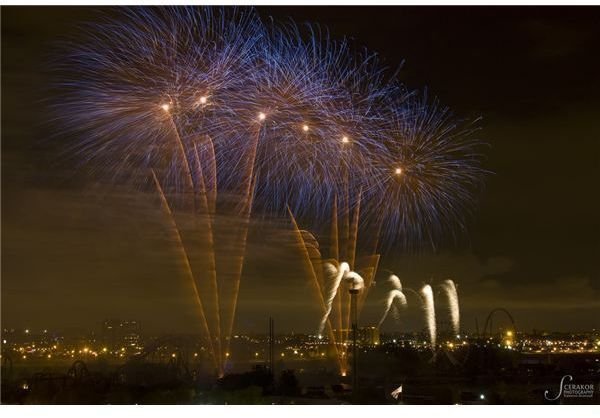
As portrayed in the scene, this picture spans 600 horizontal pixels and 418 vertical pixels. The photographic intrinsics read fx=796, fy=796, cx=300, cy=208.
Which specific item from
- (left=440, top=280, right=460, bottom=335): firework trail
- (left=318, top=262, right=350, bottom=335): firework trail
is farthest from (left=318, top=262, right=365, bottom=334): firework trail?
(left=440, top=280, right=460, bottom=335): firework trail

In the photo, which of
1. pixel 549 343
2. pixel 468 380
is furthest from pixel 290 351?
pixel 468 380

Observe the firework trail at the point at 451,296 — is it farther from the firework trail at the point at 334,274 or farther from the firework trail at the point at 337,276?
the firework trail at the point at 334,274

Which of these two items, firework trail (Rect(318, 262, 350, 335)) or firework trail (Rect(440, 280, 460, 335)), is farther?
firework trail (Rect(440, 280, 460, 335))

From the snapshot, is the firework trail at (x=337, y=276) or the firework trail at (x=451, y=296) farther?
the firework trail at (x=451, y=296)

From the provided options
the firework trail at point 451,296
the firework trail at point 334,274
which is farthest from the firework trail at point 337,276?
the firework trail at point 451,296

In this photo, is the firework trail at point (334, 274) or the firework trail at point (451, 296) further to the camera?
the firework trail at point (451, 296)

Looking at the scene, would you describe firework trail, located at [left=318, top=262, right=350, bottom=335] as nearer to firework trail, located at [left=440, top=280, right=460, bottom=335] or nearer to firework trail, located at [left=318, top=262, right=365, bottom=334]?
firework trail, located at [left=318, top=262, right=365, bottom=334]

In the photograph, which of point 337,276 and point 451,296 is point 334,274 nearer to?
point 337,276

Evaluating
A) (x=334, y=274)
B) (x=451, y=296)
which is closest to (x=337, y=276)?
(x=334, y=274)

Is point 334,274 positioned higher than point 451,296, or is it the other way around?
point 334,274

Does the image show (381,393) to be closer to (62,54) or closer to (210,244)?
(210,244)

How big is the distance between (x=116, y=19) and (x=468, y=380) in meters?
15.2

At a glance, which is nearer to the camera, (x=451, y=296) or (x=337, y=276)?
(x=337, y=276)

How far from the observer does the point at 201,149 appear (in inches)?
615
